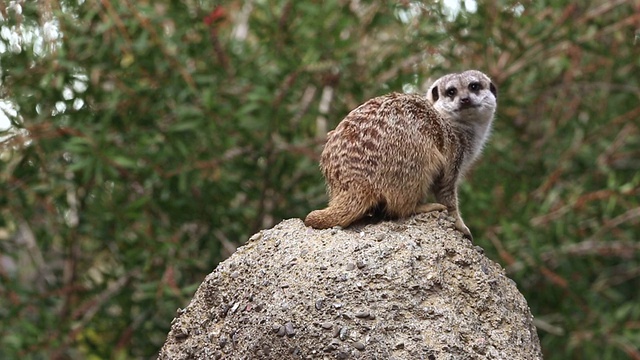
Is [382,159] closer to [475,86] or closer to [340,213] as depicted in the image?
[340,213]

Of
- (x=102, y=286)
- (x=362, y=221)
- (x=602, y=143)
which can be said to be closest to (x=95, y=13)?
(x=102, y=286)

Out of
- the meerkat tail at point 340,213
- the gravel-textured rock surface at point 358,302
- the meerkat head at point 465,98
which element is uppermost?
the meerkat head at point 465,98

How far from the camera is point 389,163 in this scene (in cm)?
311

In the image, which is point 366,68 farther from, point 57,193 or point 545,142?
point 57,193

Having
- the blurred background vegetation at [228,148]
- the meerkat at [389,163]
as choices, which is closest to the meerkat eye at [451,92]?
the meerkat at [389,163]

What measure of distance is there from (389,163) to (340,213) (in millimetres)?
237

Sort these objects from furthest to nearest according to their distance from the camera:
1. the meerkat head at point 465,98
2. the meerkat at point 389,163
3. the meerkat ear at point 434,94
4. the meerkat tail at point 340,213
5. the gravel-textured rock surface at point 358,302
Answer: the meerkat ear at point 434,94
the meerkat head at point 465,98
the meerkat at point 389,163
the meerkat tail at point 340,213
the gravel-textured rock surface at point 358,302

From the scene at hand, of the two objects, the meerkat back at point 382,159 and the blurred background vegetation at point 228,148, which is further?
the blurred background vegetation at point 228,148

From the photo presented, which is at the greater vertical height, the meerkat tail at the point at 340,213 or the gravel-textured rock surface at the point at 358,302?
the meerkat tail at the point at 340,213

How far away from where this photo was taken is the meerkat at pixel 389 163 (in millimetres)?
3057

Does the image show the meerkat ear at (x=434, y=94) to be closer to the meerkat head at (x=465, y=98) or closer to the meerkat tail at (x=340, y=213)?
the meerkat head at (x=465, y=98)

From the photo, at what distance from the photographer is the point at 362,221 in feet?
10.0

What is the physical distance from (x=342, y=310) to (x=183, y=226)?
107 inches

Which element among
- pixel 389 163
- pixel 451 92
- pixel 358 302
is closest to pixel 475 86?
pixel 451 92
